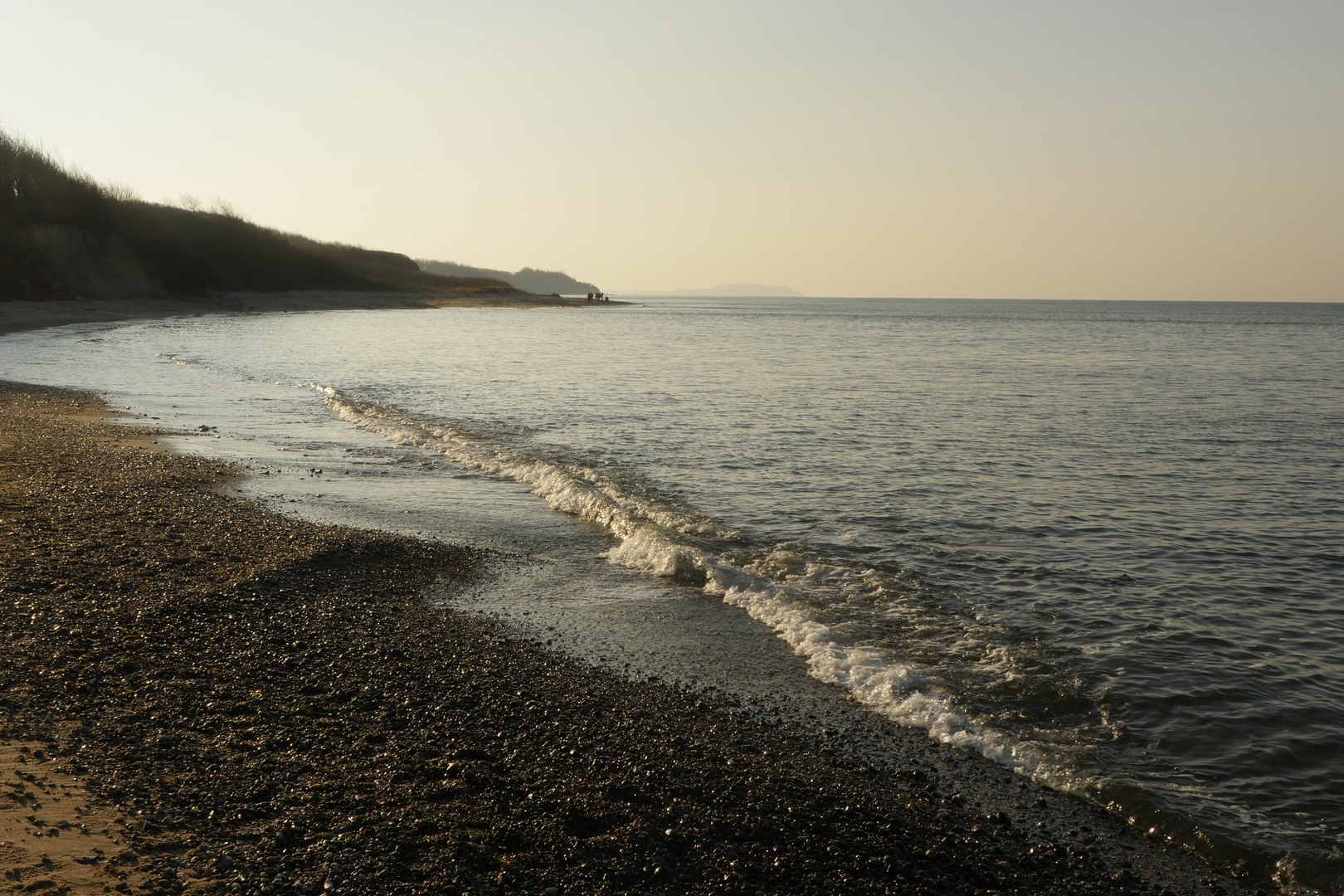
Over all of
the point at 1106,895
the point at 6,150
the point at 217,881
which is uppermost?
the point at 6,150

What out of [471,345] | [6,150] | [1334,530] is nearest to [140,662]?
[1334,530]

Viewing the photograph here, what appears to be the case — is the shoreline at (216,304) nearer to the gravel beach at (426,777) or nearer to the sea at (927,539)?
the sea at (927,539)

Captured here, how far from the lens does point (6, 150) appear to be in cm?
5688

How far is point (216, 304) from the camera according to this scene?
72125 mm

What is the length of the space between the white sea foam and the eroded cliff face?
52.6 metres

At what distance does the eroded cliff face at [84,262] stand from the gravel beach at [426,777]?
59.7 meters

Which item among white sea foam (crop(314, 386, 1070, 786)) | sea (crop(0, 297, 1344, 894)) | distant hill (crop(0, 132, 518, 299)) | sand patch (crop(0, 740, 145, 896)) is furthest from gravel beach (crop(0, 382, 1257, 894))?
distant hill (crop(0, 132, 518, 299))

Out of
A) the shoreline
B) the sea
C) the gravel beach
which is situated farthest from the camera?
the shoreline

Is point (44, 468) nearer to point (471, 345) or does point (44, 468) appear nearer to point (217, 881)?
point (217, 881)

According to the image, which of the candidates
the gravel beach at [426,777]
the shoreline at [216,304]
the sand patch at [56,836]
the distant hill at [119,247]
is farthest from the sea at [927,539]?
the distant hill at [119,247]

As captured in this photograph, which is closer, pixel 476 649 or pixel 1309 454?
pixel 476 649

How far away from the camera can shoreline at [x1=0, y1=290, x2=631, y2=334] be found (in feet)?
157

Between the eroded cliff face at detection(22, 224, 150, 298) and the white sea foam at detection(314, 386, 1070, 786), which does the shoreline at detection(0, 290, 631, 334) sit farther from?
the white sea foam at detection(314, 386, 1070, 786)

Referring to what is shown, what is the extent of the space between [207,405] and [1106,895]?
22.9 m
